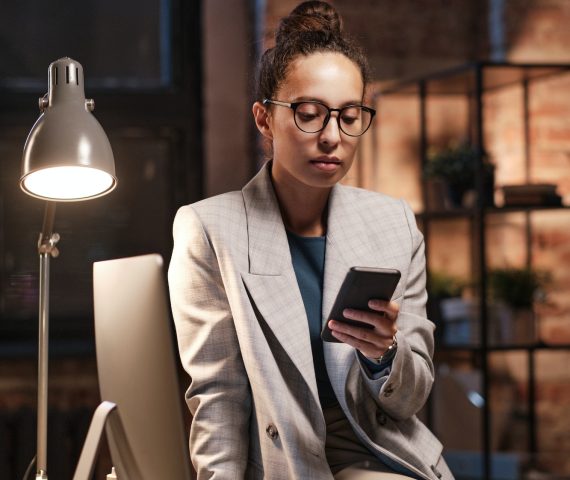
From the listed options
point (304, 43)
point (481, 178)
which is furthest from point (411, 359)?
point (481, 178)

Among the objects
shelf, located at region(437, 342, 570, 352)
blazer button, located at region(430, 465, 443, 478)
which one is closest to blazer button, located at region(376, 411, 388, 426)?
blazer button, located at region(430, 465, 443, 478)

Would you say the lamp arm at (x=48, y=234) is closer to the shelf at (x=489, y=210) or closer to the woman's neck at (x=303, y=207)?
the woman's neck at (x=303, y=207)

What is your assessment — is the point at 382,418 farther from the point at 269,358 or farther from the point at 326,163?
the point at 326,163

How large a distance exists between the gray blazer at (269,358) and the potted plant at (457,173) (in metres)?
1.59

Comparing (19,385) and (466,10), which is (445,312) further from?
(19,385)

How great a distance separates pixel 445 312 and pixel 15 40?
1.92 meters

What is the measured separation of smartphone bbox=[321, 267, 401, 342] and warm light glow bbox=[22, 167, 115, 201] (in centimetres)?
46

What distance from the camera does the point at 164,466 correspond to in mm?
1393

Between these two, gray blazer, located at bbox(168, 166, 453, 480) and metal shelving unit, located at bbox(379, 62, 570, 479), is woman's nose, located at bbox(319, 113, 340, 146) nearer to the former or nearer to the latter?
gray blazer, located at bbox(168, 166, 453, 480)

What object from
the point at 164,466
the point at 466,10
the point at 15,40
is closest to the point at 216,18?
the point at 15,40

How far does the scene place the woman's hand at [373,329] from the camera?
1.41m

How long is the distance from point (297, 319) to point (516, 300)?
1.87m

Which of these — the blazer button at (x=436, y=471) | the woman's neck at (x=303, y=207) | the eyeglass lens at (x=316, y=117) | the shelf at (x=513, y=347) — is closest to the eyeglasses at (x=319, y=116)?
the eyeglass lens at (x=316, y=117)

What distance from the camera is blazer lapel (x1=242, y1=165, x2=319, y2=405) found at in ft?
5.14
